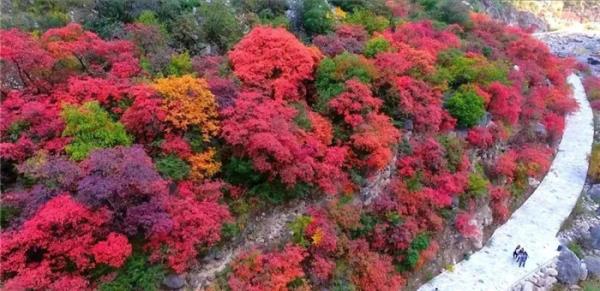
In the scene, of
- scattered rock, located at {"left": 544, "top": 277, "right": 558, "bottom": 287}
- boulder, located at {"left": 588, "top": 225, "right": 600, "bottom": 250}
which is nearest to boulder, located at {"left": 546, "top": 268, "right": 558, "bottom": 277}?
scattered rock, located at {"left": 544, "top": 277, "right": 558, "bottom": 287}

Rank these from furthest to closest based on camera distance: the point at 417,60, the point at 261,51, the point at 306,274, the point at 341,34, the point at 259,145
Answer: the point at 341,34, the point at 417,60, the point at 261,51, the point at 306,274, the point at 259,145

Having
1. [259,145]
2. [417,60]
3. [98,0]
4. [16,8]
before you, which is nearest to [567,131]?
[417,60]

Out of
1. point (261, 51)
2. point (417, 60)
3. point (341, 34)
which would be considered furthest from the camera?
point (341, 34)

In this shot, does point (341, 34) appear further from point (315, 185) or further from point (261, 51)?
point (315, 185)

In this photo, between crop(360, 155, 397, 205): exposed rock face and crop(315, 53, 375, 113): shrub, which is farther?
crop(315, 53, 375, 113): shrub

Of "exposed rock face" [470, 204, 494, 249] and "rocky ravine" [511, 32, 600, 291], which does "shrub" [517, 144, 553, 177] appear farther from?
"exposed rock face" [470, 204, 494, 249]

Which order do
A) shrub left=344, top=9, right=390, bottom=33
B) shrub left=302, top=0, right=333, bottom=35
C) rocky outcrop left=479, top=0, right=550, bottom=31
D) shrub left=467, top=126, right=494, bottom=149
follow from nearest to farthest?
shrub left=467, top=126, right=494, bottom=149, shrub left=302, top=0, right=333, bottom=35, shrub left=344, top=9, right=390, bottom=33, rocky outcrop left=479, top=0, right=550, bottom=31

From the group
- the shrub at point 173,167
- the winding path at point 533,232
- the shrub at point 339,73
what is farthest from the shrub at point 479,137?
the shrub at point 173,167

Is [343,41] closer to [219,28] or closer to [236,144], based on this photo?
[219,28]
